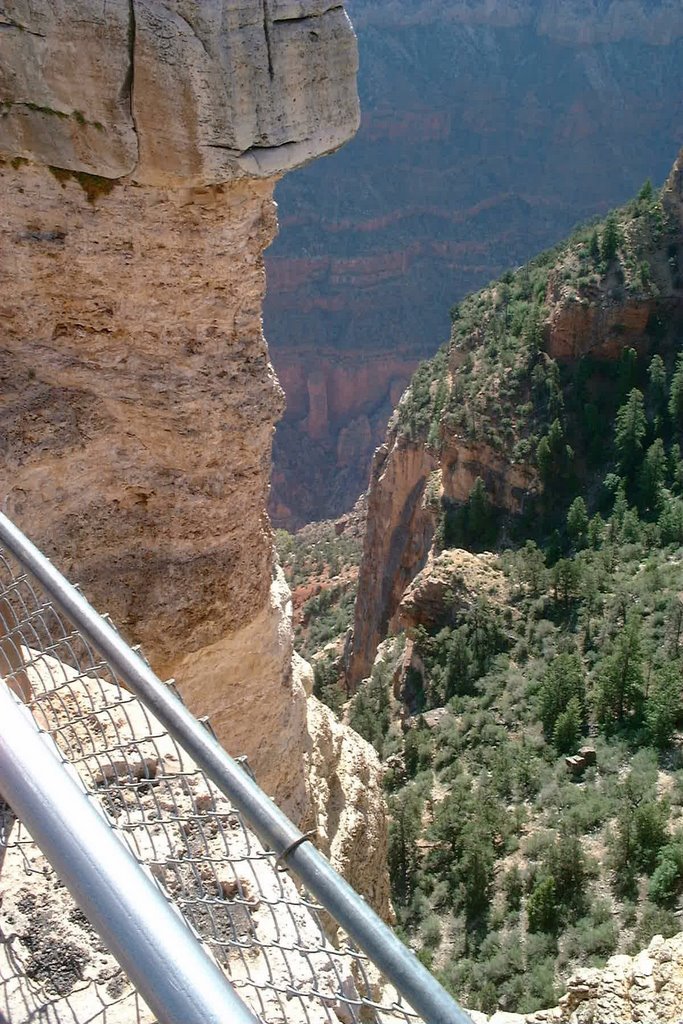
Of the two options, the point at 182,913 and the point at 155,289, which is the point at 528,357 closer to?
the point at 155,289

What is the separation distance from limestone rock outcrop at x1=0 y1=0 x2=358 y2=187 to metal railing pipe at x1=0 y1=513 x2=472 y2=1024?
355 cm

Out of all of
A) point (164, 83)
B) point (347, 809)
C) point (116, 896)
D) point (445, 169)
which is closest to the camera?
point (116, 896)

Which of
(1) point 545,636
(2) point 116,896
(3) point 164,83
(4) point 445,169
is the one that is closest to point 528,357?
(1) point 545,636

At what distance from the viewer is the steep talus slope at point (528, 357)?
2177 centimetres

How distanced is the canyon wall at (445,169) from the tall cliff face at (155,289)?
51.6m

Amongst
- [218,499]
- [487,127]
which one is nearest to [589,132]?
[487,127]

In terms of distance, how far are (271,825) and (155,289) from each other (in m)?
4.70

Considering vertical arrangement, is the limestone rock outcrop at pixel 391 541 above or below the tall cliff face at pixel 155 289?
below

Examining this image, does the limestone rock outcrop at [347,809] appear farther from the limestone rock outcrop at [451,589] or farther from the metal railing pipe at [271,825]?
the limestone rock outcrop at [451,589]

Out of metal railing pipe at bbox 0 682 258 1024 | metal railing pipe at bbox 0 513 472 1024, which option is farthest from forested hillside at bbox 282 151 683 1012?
Answer: metal railing pipe at bbox 0 682 258 1024

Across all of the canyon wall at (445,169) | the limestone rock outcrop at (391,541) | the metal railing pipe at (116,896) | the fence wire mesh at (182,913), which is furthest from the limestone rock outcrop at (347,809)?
the canyon wall at (445,169)

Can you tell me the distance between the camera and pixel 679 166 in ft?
76.4

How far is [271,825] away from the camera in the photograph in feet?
6.52

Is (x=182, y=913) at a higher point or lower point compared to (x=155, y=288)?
lower
